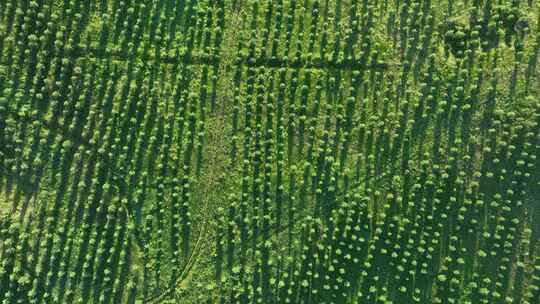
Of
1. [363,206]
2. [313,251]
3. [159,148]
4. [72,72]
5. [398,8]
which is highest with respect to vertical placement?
[398,8]

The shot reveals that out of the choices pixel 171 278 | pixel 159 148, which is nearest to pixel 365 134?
pixel 159 148

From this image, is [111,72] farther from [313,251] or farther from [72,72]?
[313,251]

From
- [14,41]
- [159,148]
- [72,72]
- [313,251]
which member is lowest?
[313,251]

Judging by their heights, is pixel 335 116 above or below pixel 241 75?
below

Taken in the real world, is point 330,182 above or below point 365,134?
below

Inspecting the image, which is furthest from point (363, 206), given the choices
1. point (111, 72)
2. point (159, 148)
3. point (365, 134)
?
point (111, 72)

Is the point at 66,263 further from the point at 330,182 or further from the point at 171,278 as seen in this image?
the point at 330,182
